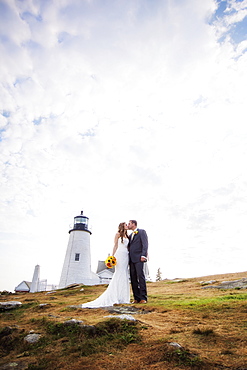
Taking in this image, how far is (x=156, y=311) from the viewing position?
7.37m

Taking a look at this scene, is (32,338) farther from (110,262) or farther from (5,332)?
(110,262)

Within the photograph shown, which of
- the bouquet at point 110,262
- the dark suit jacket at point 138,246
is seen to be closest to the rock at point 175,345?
the dark suit jacket at point 138,246

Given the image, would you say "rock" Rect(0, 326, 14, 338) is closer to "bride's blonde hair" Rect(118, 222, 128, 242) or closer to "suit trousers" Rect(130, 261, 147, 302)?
"suit trousers" Rect(130, 261, 147, 302)

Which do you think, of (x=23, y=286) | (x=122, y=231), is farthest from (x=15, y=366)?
(x=23, y=286)

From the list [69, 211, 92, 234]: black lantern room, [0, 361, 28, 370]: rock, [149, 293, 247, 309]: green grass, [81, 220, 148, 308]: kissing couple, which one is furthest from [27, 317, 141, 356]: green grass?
[69, 211, 92, 234]: black lantern room

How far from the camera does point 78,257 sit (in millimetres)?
33375

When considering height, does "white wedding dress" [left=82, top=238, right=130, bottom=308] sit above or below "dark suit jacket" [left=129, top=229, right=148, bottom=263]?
below

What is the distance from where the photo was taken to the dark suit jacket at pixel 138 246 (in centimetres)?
980

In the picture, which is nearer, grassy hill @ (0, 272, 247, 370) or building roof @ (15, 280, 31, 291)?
grassy hill @ (0, 272, 247, 370)

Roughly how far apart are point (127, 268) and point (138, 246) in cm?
101

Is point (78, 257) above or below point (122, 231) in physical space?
above

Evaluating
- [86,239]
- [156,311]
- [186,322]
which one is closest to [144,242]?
[156,311]

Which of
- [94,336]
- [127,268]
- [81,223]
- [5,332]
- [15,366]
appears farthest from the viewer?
Answer: [81,223]

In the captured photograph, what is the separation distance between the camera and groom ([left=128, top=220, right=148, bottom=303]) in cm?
956
